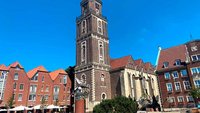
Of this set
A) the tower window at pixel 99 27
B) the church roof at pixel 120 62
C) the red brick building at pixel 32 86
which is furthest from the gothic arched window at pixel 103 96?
the tower window at pixel 99 27

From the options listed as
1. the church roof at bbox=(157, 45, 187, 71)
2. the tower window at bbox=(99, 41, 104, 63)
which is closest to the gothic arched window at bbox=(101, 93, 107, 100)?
the tower window at bbox=(99, 41, 104, 63)

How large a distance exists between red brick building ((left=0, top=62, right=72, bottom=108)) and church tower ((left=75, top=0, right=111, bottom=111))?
854 cm

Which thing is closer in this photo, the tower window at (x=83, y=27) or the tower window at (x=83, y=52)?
the tower window at (x=83, y=52)

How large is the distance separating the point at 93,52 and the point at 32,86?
1968 centimetres

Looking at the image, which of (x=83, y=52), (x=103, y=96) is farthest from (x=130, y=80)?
(x=83, y=52)

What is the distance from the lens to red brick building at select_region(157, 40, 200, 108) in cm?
3975

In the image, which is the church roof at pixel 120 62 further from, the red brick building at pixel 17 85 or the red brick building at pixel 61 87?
the red brick building at pixel 17 85

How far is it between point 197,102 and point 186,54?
11713 mm

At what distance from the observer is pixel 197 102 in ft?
121

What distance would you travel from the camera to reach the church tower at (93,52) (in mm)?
44969

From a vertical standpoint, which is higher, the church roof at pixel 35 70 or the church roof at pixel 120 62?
the church roof at pixel 120 62

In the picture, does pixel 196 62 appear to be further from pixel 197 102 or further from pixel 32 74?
pixel 32 74

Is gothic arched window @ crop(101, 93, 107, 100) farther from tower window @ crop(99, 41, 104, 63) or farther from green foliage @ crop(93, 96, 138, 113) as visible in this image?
green foliage @ crop(93, 96, 138, 113)

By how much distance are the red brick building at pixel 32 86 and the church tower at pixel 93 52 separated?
8537 mm
